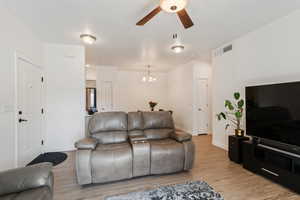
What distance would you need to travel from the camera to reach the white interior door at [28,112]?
8.79 feet

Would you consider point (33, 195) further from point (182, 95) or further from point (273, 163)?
point (182, 95)

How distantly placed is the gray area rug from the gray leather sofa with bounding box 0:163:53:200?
0.89 metres

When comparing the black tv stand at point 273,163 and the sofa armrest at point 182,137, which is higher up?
the sofa armrest at point 182,137

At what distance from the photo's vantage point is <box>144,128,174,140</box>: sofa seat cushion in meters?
3.03

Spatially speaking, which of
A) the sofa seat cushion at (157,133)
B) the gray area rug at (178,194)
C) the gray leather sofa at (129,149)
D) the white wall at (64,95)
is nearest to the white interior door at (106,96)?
the white wall at (64,95)

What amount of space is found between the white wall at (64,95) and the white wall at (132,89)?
7.97 ft

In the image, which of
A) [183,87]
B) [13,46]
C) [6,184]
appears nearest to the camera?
[6,184]

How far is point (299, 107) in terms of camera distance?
2027 mm

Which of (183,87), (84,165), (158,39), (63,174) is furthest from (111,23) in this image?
(183,87)

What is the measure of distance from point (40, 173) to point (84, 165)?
826 millimetres

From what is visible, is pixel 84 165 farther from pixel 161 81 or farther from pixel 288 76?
pixel 161 81

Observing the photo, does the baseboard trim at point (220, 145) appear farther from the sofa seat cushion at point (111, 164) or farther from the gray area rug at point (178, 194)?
the sofa seat cushion at point (111, 164)

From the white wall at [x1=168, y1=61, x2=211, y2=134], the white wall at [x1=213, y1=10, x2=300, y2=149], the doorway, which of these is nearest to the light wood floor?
the white wall at [x1=213, y1=10, x2=300, y2=149]

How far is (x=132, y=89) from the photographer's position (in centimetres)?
693
